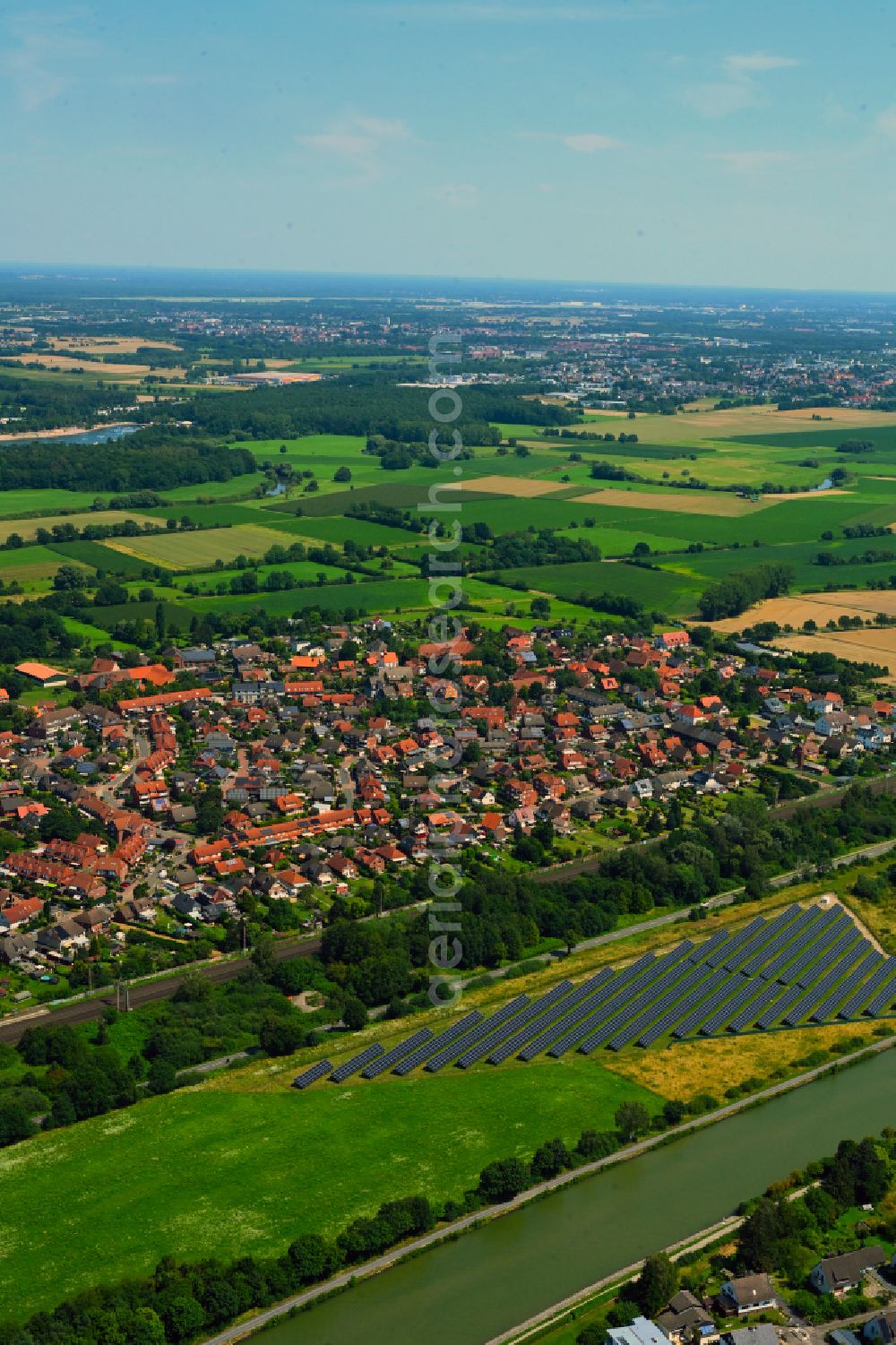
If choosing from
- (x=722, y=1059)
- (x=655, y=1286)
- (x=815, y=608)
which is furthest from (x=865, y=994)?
(x=815, y=608)

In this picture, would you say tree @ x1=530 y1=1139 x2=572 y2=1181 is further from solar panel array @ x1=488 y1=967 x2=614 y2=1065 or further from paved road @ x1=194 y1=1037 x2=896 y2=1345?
solar panel array @ x1=488 y1=967 x2=614 y2=1065

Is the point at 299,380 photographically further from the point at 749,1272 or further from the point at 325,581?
the point at 749,1272

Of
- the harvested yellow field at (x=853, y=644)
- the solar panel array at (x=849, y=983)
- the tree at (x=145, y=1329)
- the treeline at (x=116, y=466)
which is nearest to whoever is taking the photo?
the tree at (x=145, y=1329)

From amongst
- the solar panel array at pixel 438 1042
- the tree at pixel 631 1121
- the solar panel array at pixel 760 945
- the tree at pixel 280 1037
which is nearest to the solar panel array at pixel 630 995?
the solar panel array at pixel 760 945

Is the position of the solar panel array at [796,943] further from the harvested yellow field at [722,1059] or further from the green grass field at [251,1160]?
the green grass field at [251,1160]

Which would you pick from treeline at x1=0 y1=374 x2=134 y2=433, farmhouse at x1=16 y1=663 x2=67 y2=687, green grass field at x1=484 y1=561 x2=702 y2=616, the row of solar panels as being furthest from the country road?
treeline at x1=0 y1=374 x2=134 y2=433

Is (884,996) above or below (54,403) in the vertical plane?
below

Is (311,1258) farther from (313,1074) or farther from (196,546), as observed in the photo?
(196,546)
